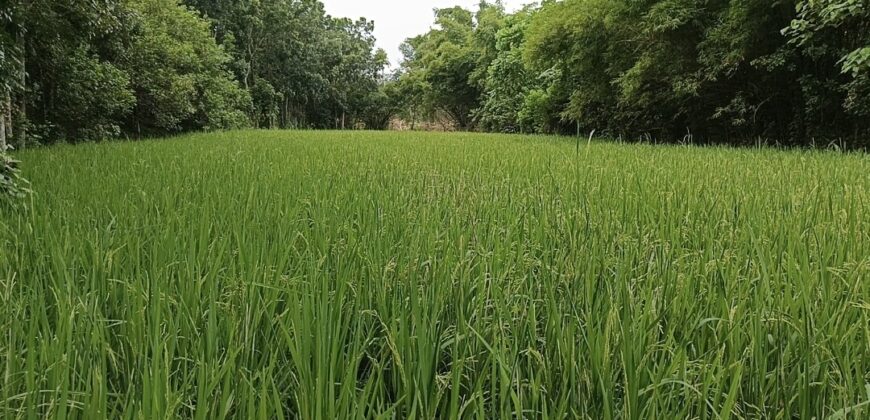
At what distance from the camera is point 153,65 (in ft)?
35.4

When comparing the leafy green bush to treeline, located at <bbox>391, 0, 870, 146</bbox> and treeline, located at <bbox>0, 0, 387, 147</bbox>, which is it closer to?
treeline, located at <bbox>0, 0, 387, 147</bbox>

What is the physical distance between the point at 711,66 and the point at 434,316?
8.88 m

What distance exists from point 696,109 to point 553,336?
1039 cm

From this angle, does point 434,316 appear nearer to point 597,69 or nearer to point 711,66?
point 711,66

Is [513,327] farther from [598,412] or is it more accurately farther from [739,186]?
[739,186]

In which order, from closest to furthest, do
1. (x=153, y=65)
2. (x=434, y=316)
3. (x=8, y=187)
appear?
(x=434, y=316) → (x=8, y=187) → (x=153, y=65)

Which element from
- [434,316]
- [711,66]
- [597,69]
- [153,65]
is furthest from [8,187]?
[597,69]

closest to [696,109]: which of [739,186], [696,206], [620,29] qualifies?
[620,29]

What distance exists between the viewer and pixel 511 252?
145 centimetres

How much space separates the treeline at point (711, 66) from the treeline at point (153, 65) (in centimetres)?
743

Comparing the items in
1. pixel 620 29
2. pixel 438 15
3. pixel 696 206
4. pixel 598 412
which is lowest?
pixel 598 412

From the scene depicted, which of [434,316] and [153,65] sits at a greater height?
[153,65]

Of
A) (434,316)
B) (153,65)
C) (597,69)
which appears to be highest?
(597,69)

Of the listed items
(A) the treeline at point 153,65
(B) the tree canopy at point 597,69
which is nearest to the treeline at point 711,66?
(B) the tree canopy at point 597,69
